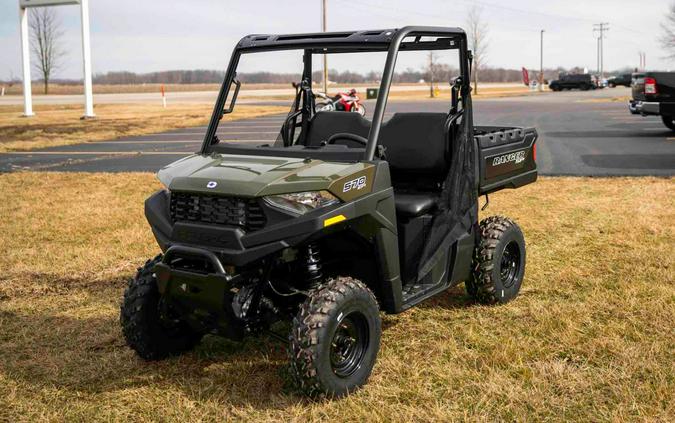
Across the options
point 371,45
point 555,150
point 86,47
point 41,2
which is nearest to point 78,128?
point 86,47

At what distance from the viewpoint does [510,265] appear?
5.53 metres

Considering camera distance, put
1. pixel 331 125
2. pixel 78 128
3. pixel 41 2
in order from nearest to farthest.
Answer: pixel 331 125 < pixel 78 128 < pixel 41 2

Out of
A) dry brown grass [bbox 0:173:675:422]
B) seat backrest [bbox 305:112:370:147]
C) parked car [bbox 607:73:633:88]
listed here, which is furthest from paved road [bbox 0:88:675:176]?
parked car [bbox 607:73:633:88]

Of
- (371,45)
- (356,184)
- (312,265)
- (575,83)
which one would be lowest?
(312,265)

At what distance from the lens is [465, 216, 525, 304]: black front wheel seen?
5.07m

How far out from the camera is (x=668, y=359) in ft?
13.7

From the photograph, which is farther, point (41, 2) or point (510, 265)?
point (41, 2)

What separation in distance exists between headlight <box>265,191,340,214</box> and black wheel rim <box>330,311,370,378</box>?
598mm

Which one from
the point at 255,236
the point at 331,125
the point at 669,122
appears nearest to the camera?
the point at 255,236

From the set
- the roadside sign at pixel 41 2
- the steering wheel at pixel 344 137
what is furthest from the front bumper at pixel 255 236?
the roadside sign at pixel 41 2

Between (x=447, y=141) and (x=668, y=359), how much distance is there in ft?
6.09

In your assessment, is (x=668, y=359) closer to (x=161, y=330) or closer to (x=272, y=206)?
(x=272, y=206)

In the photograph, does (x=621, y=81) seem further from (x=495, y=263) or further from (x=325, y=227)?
(x=325, y=227)

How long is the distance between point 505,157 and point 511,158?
4.5 inches
